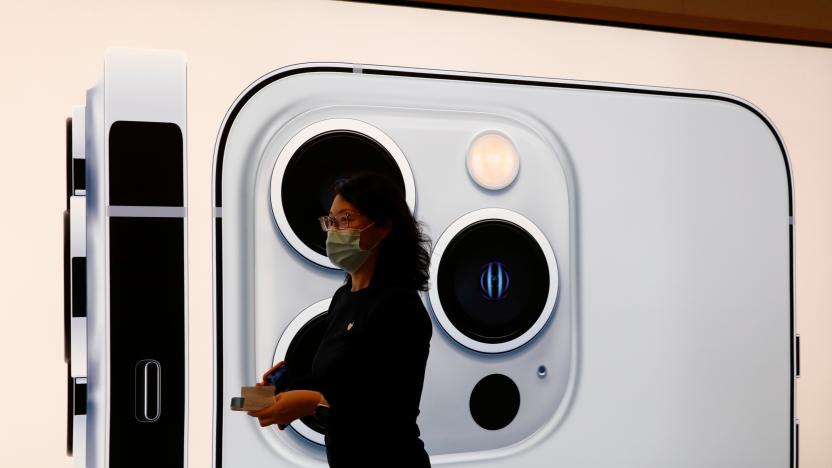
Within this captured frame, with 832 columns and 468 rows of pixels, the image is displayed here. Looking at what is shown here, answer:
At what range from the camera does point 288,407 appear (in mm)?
1354

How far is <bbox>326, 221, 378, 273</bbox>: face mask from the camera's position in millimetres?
1536

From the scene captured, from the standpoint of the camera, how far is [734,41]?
7.98ft

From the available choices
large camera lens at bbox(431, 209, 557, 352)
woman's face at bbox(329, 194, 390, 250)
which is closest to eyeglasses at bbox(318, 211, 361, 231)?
woman's face at bbox(329, 194, 390, 250)

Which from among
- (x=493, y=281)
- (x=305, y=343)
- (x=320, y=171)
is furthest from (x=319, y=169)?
(x=493, y=281)

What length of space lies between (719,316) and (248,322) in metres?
1.53

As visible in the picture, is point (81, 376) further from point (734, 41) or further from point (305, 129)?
point (734, 41)

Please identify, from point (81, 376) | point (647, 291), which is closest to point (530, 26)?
point (647, 291)

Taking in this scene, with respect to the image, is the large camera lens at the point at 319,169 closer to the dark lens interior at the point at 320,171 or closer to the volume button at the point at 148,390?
the dark lens interior at the point at 320,171

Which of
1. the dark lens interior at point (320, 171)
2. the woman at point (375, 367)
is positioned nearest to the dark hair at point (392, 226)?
the woman at point (375, 367)

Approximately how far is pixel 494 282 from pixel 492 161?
36 cm

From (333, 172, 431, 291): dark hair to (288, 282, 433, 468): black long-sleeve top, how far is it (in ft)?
0.26

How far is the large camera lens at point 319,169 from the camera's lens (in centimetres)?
195

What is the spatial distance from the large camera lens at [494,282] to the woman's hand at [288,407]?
2.48 feet

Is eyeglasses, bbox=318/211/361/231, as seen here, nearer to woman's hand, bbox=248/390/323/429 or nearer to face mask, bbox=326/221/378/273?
face mask, bbox=326/221/378/273
